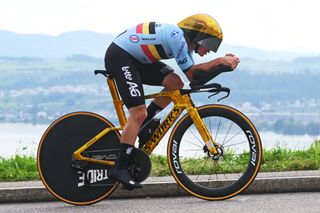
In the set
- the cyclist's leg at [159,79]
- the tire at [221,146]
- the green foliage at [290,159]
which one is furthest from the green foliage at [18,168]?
the green foliage at [290,159]

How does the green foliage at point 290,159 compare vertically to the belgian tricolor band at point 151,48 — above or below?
below

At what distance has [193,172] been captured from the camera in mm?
7957

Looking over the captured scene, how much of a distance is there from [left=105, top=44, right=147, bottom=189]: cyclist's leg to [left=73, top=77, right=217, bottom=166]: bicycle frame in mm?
128

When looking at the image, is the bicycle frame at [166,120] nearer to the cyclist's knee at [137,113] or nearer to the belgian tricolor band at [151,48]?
the cyclist's knee at [137,113]

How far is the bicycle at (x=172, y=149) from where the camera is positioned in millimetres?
7562

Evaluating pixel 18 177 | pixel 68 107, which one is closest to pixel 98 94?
pixel 68 107

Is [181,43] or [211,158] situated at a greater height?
[181,43]

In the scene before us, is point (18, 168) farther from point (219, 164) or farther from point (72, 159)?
point (219, 164)

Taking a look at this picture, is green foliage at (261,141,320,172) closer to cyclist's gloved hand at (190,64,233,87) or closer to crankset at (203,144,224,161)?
crankset at (203,144,224,161)

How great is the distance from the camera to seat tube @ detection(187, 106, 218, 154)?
298 inches

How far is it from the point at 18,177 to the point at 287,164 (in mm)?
2690

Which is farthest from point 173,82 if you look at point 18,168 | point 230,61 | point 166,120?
point 18,168

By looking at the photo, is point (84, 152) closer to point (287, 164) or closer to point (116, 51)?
point (116, 51)

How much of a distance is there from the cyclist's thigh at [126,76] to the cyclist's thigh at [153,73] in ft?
0.52
